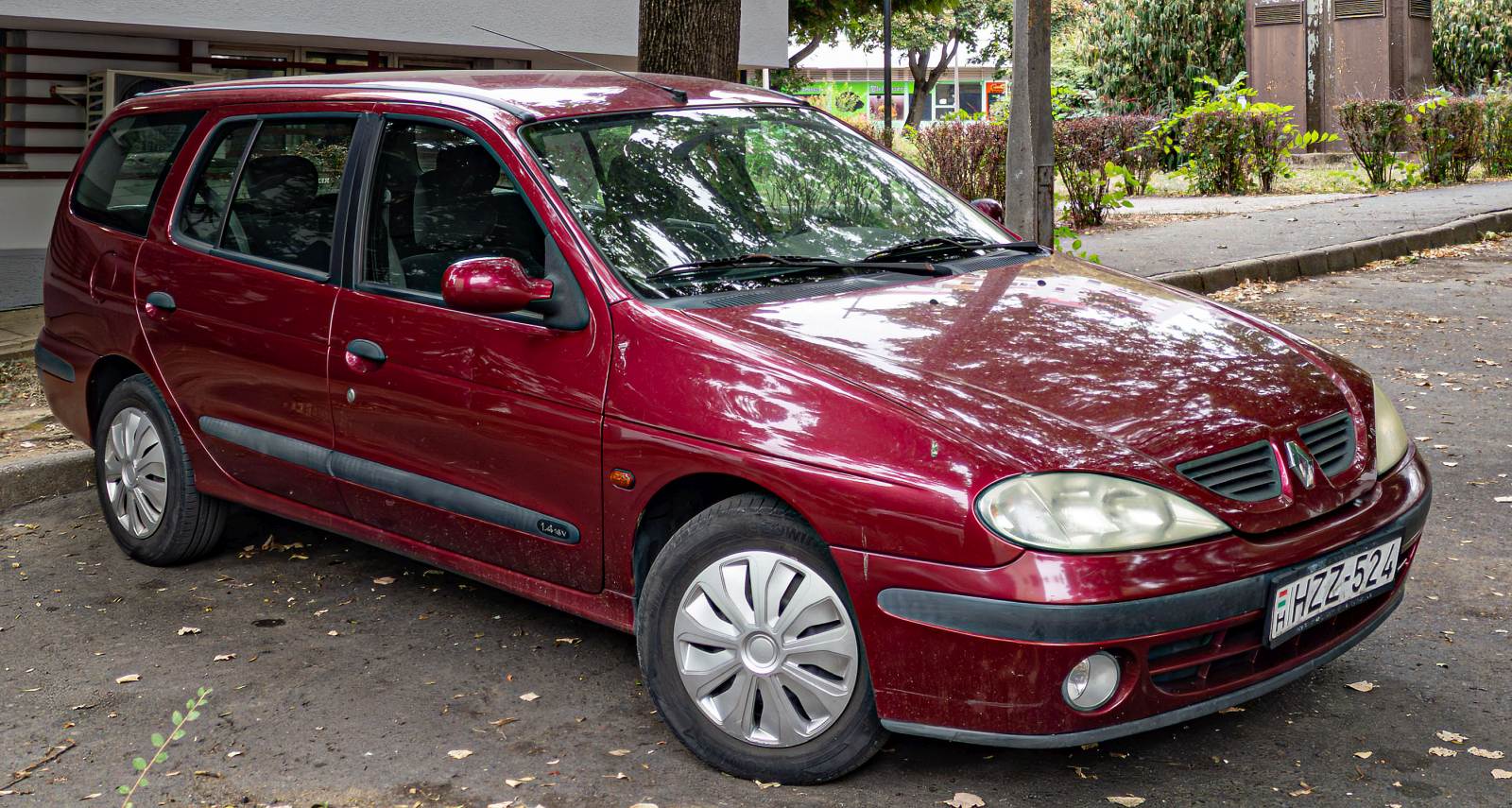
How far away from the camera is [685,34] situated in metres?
7.36

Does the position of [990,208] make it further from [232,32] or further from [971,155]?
[971,155]

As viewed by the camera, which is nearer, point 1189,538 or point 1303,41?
point 1189,538

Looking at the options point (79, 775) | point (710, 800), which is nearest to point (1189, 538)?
point (710, 800)

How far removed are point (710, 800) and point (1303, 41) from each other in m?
23.7

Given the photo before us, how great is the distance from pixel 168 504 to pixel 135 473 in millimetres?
204

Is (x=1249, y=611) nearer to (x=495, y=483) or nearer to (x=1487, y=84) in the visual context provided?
(x=495, y=483)

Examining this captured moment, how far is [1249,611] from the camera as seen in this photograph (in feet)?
10.1

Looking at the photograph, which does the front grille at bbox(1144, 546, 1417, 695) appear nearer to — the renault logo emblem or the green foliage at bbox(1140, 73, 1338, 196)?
the renault logo emblem

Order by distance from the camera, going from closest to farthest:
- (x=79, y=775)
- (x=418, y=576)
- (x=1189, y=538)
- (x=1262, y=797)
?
(x=1189, y=538) < (x=1262, y=797) < (x=79, y=775) < (x=418, y=576)

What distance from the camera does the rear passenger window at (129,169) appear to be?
5035 millimetres

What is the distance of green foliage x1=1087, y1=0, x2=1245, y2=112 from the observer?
27.3m

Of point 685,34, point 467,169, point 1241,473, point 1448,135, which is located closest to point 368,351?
point 467,169

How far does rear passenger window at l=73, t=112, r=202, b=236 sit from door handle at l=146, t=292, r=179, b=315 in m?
0.27

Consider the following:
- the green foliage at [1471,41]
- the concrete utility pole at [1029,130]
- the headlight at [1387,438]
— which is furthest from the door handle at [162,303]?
the green foliage at [1471,41]
